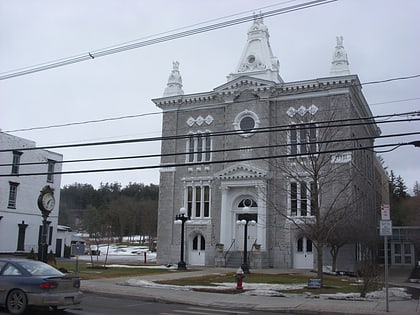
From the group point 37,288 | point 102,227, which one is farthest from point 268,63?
point 102,227

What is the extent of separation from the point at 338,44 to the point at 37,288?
34645 millimetres

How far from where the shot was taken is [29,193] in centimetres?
4978

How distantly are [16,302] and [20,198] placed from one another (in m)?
37.8

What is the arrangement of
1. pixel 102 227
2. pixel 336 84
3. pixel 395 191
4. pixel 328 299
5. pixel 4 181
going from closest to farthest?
pixel 328 299 < pixel 336 84 < pixel 4 181 < pixel 395 191 < pixel 102 227

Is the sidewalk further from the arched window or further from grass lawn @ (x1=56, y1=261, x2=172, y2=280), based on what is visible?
the arched window

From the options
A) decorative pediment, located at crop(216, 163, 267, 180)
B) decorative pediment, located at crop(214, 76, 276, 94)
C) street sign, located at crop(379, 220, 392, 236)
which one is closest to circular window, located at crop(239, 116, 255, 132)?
decorative pediment, located at crop(214, 76, 276, 94)

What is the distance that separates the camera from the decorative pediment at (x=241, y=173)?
41031mm

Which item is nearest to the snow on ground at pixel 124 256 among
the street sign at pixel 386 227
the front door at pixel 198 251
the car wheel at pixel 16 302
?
the front door at pixel 198 251

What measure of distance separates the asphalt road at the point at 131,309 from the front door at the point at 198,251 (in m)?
25.3

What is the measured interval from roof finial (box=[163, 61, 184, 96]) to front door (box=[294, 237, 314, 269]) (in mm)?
17567

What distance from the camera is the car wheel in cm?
1290

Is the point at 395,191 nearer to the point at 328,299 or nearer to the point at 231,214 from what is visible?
the point at 231,214

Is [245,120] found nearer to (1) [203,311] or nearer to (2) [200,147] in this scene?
(2) [200,147]

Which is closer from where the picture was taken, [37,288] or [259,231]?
[37,288]
